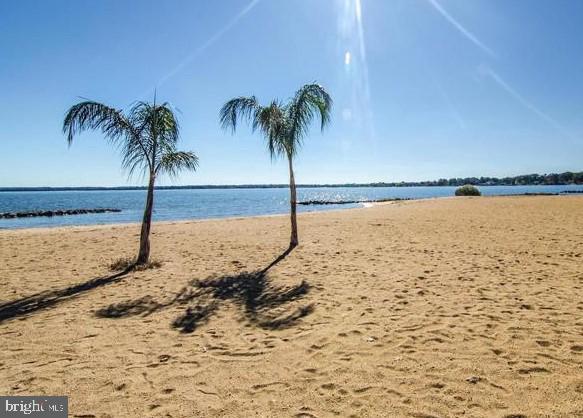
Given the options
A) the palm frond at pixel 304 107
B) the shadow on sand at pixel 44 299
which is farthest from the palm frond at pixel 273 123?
the shadow on sand at pixel 44 299

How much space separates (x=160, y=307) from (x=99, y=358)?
Result: 2084 mm

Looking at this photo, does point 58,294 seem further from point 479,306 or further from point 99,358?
point 479,306

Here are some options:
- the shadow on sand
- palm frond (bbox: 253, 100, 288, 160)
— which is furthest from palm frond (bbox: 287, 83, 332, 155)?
the shadow on sand

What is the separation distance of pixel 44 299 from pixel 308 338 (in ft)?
19.5

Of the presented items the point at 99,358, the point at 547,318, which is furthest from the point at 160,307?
the point at 547,318

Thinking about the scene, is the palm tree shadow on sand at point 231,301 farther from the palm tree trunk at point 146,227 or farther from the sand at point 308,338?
the palm tree trunk at point 146,227

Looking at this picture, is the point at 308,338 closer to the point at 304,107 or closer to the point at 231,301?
the point at 231,301

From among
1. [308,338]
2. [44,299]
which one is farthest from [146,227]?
[308,338]

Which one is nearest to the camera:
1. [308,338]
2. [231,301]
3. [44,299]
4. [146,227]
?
[308,338]

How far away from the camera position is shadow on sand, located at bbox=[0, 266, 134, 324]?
646cm

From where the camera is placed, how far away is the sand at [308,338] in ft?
11.9

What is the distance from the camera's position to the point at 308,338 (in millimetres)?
5145

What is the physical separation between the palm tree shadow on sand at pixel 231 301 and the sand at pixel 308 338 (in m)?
0.04

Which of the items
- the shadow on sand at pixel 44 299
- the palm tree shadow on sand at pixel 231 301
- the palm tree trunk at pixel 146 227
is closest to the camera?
the palm tree shadow on sand at pixel 231 301
